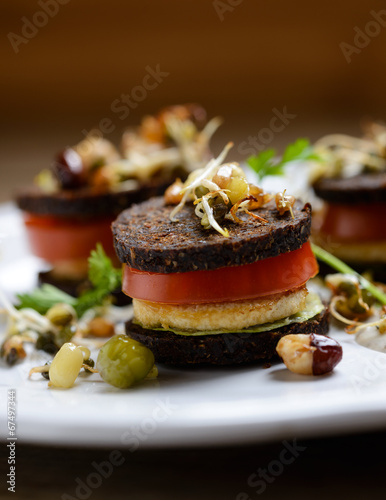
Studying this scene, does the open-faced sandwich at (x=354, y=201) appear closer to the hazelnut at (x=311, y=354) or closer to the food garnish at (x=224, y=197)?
the food garnish at (x=224, y=197)

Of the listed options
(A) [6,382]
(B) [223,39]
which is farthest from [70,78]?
(A) [6,382]

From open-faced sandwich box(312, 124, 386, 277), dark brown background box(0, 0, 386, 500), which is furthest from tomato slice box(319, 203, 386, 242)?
dark brown background box(0, 0, 386, 500)

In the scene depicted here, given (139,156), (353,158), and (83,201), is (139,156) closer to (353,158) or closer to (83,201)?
(83,201)

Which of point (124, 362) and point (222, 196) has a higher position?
point (222, 196)

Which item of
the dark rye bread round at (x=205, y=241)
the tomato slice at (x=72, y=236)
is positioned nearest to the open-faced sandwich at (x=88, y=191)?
the tomato slice at (x=72, y=236)

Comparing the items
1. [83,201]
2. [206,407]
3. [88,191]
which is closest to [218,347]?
[206,407]

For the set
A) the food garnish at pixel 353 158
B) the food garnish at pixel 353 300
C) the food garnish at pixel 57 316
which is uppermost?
the food garnish at pixel 353 158
